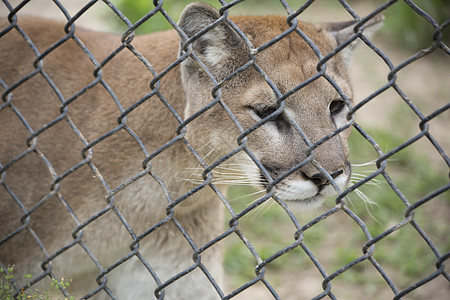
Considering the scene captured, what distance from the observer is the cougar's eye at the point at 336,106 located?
286 cm

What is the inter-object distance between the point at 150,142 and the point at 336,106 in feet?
3.55

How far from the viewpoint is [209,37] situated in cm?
282

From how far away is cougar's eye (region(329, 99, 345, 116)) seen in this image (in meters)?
2.86

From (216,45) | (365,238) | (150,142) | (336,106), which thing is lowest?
(365,238)

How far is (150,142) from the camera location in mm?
3137

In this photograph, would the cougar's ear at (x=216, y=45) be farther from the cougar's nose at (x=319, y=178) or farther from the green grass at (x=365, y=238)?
the green grass at (x=365, y=238)

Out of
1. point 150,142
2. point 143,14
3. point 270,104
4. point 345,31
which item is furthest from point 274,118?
point 143,14

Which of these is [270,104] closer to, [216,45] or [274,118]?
[274,118]

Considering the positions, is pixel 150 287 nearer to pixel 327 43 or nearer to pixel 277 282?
pixel 277 282

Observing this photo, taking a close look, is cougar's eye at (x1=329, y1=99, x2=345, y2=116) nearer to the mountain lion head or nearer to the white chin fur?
the mountain lion head

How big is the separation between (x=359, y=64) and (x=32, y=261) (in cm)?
568

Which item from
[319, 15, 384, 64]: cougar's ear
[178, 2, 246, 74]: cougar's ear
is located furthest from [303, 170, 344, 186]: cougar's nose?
[319, 15, 384, 64]: cougar's ear

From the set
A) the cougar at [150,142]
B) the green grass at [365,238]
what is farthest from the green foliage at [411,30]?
the cougar at [150,142]

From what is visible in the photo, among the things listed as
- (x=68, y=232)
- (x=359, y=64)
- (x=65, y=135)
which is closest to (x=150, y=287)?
(x=68, y=232)
